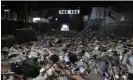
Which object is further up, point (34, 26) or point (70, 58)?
point (34, 26)

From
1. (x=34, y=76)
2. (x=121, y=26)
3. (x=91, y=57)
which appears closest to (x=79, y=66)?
(x=91, y=57)

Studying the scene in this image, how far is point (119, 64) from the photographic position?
2.42 m

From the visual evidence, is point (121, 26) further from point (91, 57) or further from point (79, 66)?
point (79, 66)

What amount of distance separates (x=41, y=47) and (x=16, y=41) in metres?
0.28

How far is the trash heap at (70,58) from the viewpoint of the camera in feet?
7.70

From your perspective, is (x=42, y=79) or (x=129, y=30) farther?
(x=129, y=30)

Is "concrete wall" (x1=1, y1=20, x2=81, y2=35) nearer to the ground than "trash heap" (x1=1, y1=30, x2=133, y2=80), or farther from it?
farther from it

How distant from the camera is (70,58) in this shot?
242 cm

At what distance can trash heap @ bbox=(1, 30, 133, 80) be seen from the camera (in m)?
2.35

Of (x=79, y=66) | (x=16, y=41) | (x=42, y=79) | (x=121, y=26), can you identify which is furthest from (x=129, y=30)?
(x=16, y=41)

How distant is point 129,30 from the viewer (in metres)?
2.50

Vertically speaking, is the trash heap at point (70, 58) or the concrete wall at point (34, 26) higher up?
→ the concrete wall at point (34, 26)

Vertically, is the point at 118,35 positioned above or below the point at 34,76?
above

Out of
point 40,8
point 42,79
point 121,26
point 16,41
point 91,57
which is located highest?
point 40,8
